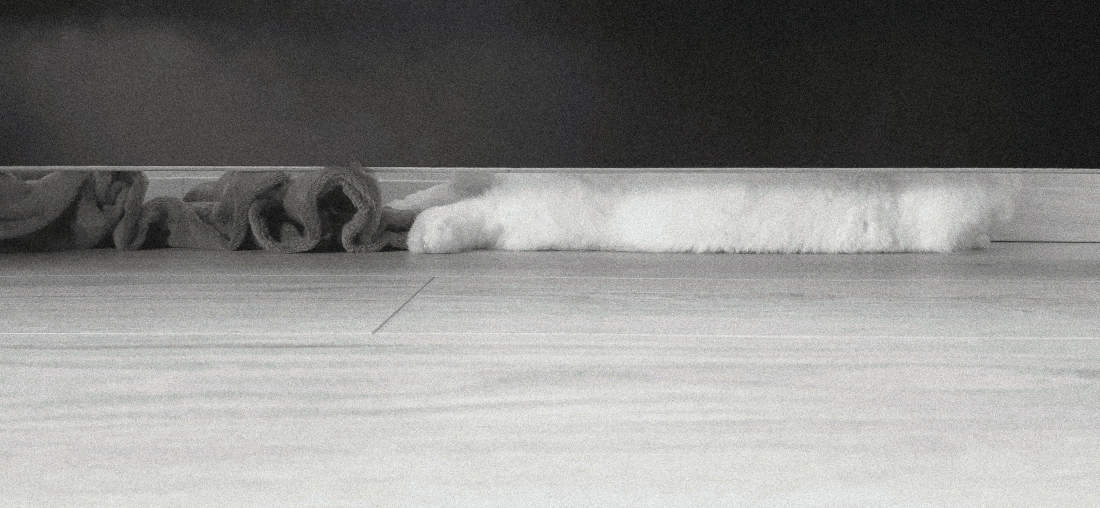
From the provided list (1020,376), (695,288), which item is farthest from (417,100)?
(1020,376)

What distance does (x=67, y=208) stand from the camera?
1241 mm

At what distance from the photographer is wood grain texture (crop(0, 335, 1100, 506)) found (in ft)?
1.30

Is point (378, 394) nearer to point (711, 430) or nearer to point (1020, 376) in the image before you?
point (711, 430)

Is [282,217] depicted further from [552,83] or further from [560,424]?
[560,424]

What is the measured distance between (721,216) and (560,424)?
0.78m

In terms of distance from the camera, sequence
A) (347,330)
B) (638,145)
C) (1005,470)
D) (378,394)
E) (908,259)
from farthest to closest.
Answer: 1. (908,259)
2. (638,145)
3. (347,330)
4. (378,394)
5. (1005,470)

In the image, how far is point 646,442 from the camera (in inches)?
17.8

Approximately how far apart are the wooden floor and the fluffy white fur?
0.27 m

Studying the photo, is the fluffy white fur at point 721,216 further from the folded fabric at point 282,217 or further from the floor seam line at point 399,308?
the floor seam line at point 399,308

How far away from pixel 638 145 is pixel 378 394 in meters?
0.38

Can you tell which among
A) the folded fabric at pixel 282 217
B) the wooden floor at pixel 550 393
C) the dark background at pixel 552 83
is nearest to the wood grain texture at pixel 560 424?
the wooden floor at pixel 550 393

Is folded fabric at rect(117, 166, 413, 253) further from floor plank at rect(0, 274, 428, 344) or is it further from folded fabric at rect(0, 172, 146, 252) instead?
floor plank at rect(0, 274, 428, 344)

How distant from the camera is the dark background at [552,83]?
802 millimetres

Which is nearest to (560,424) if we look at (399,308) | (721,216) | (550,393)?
(550,393)
